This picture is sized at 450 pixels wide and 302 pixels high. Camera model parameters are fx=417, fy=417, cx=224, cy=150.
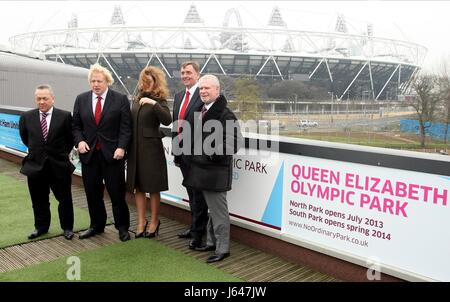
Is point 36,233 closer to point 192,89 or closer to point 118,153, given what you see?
point 118,153

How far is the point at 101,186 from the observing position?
4621mm

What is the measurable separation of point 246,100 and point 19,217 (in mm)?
41922

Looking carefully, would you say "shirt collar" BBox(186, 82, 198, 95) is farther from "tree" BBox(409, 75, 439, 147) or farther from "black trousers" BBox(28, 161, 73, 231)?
"tree" BBox(409, 75, 439, 147)

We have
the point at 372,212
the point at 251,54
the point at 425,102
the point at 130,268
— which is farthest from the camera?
the point at 251,54

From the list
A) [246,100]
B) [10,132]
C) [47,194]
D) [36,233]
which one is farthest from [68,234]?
[246,100]

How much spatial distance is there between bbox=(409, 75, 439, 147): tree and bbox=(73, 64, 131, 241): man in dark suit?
33.7 m

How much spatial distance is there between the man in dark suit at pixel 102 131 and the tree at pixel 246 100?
37928mm

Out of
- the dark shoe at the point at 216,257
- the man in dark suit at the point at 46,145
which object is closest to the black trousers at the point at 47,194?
the man in dark suit at the point at 46,145

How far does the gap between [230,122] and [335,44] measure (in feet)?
281

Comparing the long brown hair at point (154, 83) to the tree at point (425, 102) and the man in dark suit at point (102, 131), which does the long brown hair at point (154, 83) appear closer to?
the man in dark suit at point (102, 131)

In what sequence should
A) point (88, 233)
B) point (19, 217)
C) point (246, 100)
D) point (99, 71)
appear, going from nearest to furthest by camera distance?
point (99, 71)
point (88, 233)
point (19, 217)
point (246, 100)

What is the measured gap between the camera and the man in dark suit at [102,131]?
4.24 m

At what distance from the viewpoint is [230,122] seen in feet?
12.1

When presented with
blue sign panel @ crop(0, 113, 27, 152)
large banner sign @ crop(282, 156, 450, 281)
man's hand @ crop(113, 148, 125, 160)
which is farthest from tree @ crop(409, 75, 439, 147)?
man's hand @ crop(113, 148, 125, 160)
